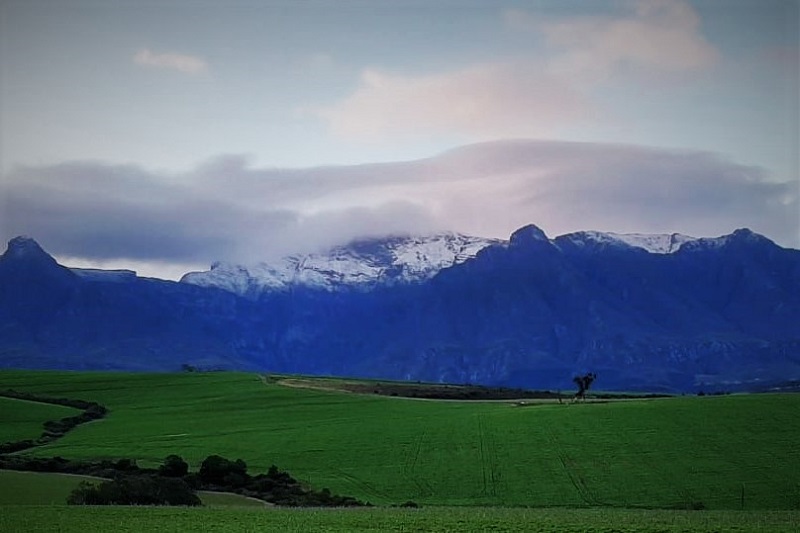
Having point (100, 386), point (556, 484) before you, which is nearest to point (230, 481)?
point (556, 484)

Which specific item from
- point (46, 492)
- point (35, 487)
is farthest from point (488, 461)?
point (35, 487)

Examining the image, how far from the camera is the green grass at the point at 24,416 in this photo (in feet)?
362

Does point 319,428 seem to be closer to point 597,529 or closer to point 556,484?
point 556,484

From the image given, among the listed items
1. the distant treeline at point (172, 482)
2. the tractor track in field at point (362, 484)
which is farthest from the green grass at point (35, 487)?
the tractor track in field at point (362, 484)

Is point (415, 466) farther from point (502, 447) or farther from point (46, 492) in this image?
point (46, 492)

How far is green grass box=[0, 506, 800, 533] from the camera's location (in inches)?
1859

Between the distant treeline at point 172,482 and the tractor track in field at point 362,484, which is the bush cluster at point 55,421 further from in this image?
the tractor track in field at point 362,484

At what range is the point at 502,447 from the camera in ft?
294

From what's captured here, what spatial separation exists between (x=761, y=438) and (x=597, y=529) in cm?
4841

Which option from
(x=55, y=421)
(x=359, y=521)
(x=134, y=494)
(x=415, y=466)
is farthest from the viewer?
(x=55, y=421)

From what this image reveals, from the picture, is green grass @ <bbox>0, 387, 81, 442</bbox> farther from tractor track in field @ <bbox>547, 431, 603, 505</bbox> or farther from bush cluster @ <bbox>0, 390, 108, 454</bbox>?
tractor track in field @ <bbox>547, 431, 603, 505</bbox>

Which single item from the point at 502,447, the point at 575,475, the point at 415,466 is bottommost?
the point at 415,466

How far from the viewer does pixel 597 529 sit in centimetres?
4709

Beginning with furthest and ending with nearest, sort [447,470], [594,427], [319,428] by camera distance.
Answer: [319,428] < [594,427] < [447,470]
